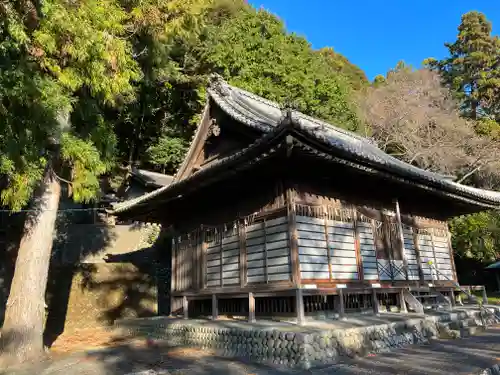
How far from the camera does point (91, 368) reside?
26.5 ft

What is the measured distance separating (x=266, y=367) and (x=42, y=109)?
6898mm

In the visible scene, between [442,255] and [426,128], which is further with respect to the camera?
[426,128]

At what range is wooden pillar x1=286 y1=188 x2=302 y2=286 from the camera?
882 centimetres

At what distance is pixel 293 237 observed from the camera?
29.7 ft

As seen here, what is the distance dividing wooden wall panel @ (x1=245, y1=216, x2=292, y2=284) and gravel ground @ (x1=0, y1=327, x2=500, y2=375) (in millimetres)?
2164

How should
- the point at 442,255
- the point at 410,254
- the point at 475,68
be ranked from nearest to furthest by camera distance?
the point at 410,254 < the point at 442,255 < the point at 475,68

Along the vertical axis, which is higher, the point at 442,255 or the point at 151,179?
the point at 151,179

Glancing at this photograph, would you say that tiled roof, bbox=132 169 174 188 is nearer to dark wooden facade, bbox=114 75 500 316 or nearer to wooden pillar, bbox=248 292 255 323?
dark wooden facade, bbox=114 75 500 316

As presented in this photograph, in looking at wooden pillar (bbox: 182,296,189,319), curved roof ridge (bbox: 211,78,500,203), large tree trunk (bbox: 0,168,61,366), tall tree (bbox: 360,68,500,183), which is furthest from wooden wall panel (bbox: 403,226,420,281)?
tall tree (bbox: 360,68,500,183)

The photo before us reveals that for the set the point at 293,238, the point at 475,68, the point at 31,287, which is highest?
the point at 475,68

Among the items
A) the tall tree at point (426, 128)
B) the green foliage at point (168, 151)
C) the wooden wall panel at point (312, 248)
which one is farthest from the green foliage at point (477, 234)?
the green foliage at point (168, 151)

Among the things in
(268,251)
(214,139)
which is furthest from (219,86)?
(268,251)

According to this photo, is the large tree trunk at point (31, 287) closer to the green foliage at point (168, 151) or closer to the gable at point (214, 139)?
the gable at point (214, 139)

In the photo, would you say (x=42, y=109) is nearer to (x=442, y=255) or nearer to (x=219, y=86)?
(x=219, y=86)
